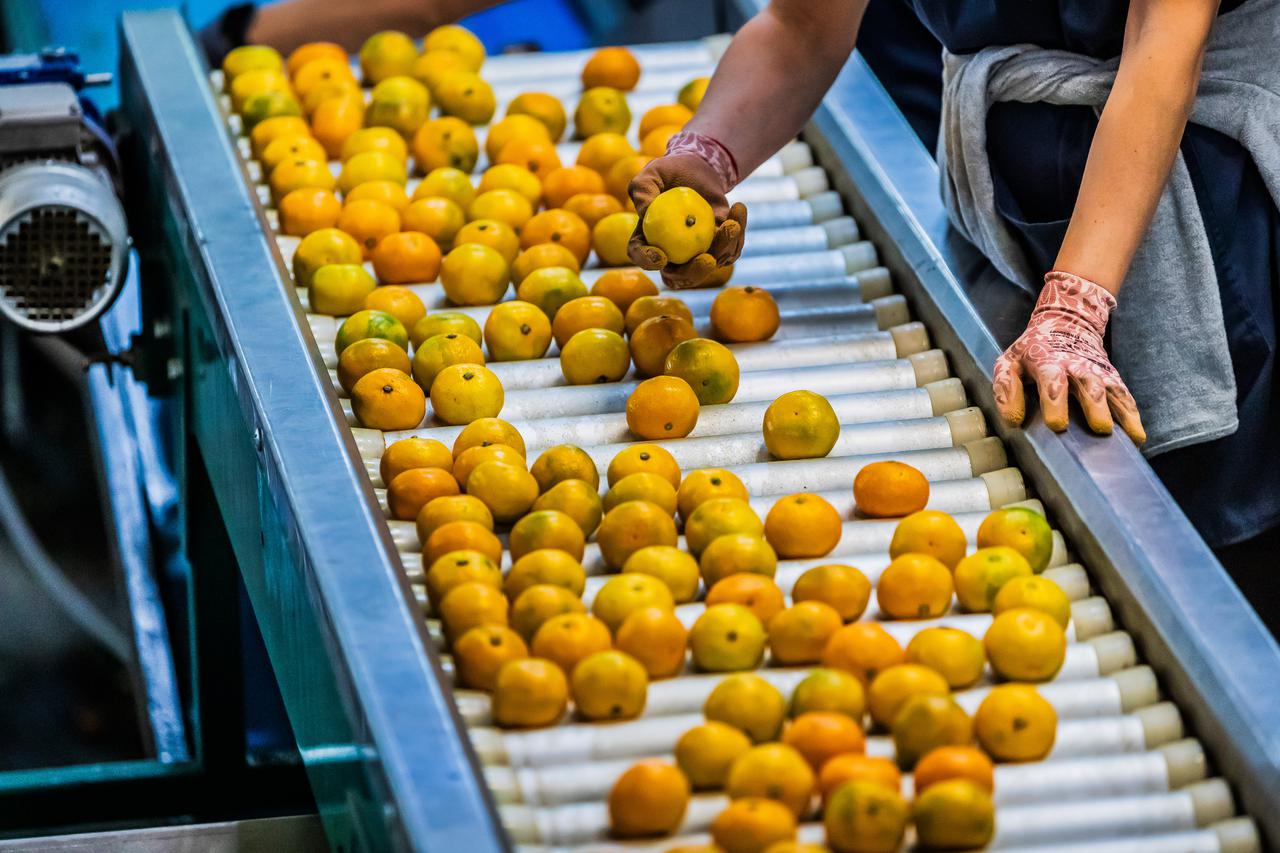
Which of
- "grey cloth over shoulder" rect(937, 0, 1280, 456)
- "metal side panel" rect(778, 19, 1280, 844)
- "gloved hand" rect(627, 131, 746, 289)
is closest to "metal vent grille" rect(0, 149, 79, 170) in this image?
"gloved hand" rect(627, 131, 746, 289)

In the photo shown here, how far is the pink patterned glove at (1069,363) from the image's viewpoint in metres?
2.40

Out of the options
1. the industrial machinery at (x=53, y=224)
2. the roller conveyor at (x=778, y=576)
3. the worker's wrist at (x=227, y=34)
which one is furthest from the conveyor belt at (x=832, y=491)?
the worker's wrist at (x=227, y=34)

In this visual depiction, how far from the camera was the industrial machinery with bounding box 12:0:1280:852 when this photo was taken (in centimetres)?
188

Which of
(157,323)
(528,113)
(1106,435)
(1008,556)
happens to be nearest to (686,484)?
(1008,556)

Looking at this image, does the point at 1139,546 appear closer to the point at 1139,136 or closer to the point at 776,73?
the point at 1139,136

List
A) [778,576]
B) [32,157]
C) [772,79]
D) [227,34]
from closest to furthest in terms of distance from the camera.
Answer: [778,576], [772,79], [32,157], [227,34]

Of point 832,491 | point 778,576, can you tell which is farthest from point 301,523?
point 832,491

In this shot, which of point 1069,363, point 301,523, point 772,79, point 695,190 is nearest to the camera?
point 301,523

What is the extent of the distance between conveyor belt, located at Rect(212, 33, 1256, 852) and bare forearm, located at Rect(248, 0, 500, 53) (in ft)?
1.34

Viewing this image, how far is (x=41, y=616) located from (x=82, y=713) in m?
0.37

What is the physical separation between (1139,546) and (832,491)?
495 mm

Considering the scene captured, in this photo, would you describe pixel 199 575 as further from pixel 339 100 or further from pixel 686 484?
pixel 686 484

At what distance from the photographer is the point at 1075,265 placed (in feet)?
8.09

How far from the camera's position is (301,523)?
2.17 metres
